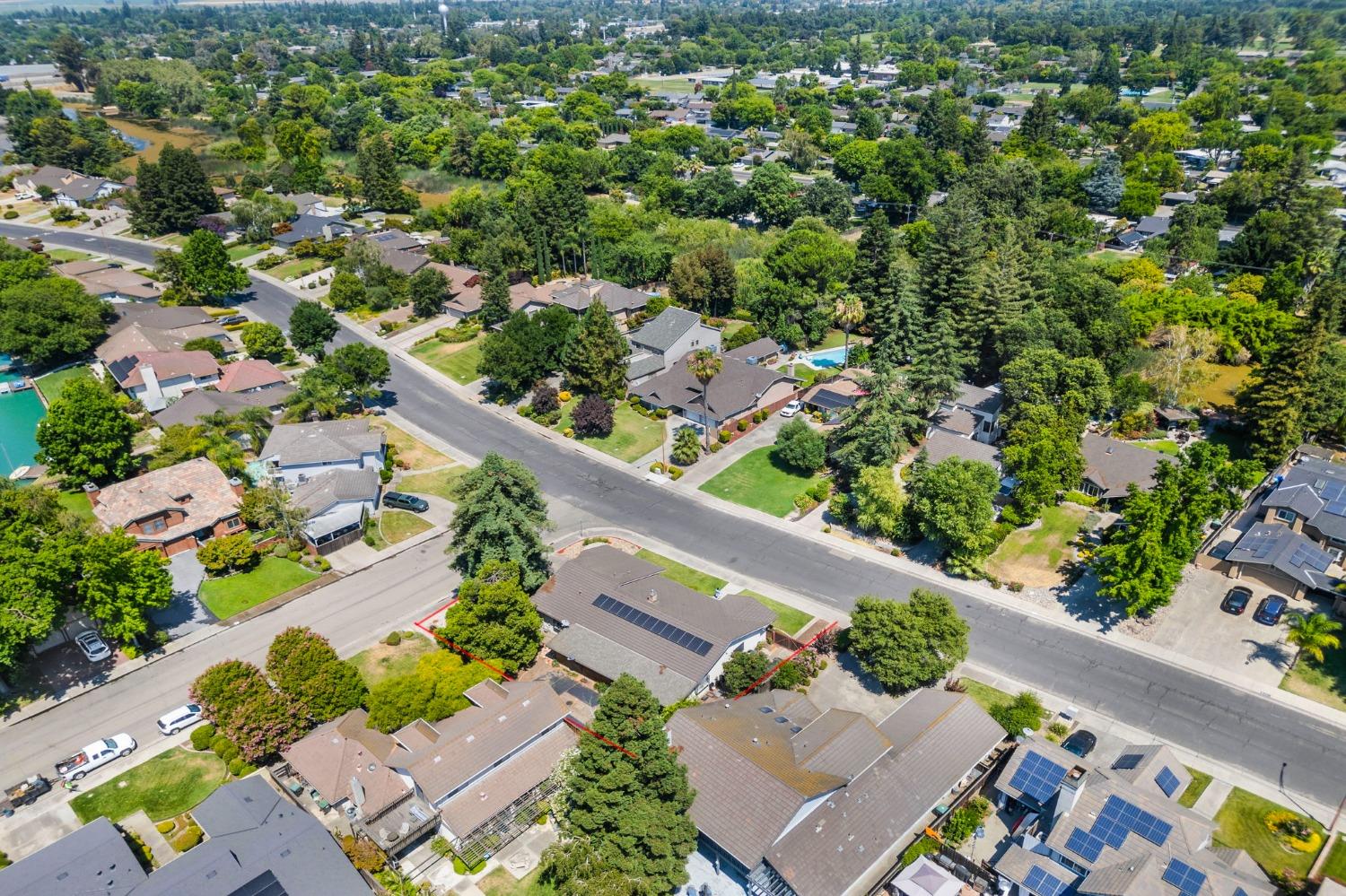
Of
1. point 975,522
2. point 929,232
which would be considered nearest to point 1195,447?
point 975,522

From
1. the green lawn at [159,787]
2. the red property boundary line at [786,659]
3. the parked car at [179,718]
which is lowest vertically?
the green lawn at [159,787]

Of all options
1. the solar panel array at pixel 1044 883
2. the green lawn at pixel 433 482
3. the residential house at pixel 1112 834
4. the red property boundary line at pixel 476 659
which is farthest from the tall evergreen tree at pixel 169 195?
the solar panel array at pixel 1044 883

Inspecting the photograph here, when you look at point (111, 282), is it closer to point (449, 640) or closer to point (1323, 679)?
point (449, 640)

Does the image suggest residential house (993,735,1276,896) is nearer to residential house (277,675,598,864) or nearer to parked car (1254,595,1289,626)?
parked car (1254,595,1289,626)

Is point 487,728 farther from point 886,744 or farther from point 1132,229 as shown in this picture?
point 1132,229

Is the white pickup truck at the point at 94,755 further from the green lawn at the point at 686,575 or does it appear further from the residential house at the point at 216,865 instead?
the green lawn at the point at 686,575
